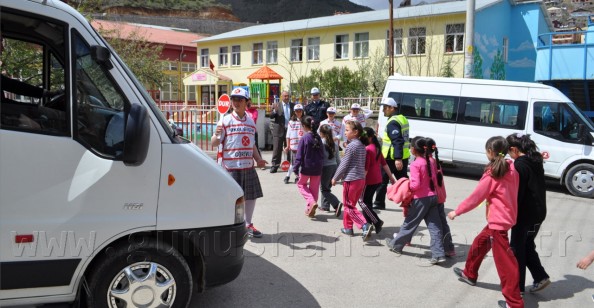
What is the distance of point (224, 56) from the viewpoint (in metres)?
42.3

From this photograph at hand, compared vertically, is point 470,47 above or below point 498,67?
below

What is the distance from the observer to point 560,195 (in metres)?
10.4

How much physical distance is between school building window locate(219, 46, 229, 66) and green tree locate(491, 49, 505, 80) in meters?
21.6

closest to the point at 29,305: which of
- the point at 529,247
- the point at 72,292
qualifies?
the point at 72,292

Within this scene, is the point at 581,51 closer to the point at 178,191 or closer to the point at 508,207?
the point at 508,207

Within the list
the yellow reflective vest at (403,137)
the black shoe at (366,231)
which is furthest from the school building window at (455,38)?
the black shoe at (366,231)

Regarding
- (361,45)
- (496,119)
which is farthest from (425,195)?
(361,45)

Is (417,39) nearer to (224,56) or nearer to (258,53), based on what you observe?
(258,53)

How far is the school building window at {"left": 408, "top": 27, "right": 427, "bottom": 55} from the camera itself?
30.3 meters

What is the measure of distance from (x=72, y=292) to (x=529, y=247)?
4.13 meters

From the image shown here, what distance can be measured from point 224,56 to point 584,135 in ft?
116

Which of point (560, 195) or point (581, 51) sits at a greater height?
point (581, 51)

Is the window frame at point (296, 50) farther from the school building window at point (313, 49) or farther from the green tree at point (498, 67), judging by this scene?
the green tree at point (498, 67)

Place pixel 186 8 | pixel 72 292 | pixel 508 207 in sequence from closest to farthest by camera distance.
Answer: pixel 72 292 → pixel 508 207 → pixel 186 8
